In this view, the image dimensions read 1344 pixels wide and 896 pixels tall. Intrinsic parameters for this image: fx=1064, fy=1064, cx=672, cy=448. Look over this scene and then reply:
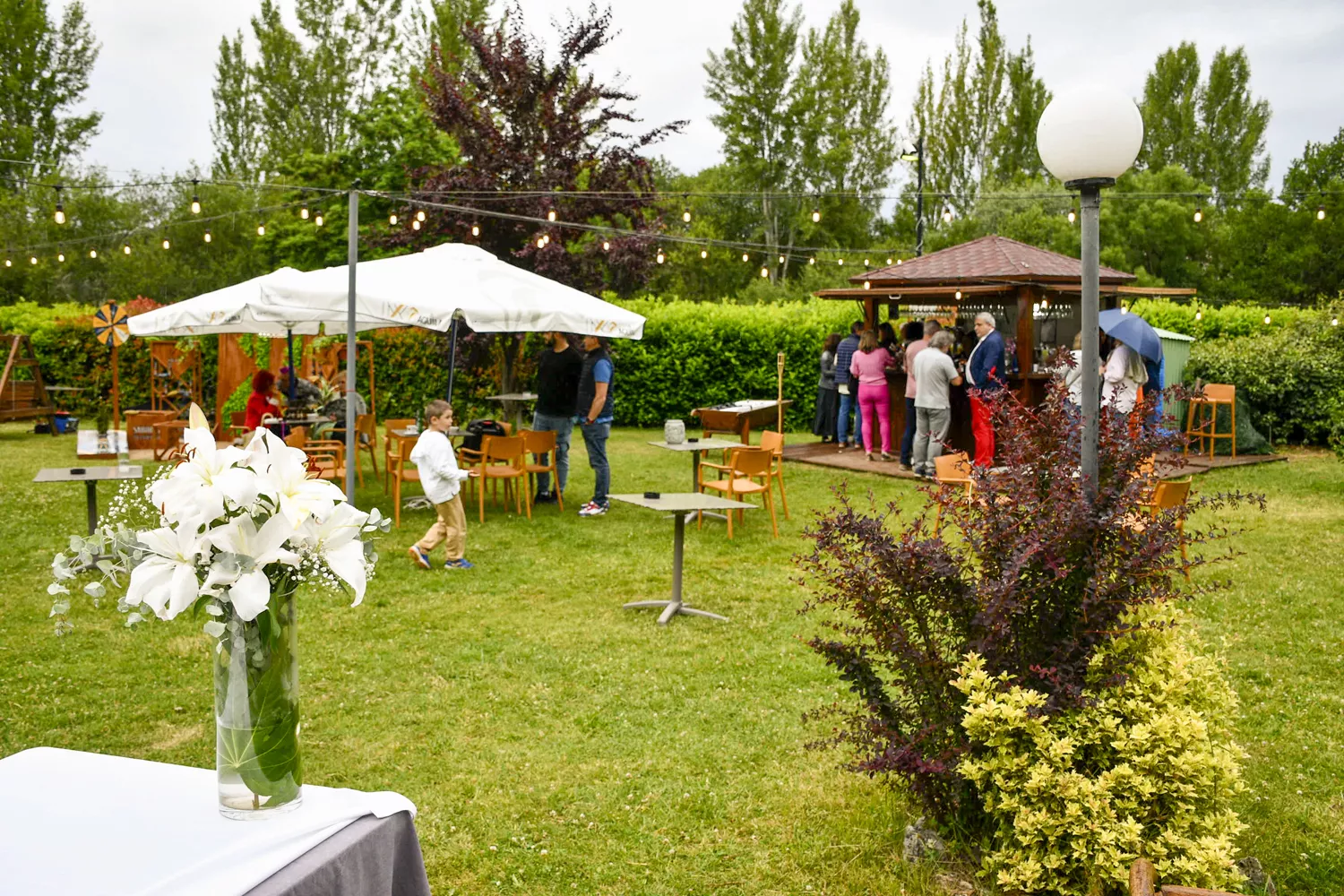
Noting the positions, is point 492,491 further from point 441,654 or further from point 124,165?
point 124,165

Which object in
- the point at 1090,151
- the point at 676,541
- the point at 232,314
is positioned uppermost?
the point at 1090,151

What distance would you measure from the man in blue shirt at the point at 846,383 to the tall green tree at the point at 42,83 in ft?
94.1

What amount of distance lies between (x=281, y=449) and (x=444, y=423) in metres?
5.85

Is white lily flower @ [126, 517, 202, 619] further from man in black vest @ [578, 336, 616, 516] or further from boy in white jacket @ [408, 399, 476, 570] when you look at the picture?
man in black vest @ [578, 336, 616, 516]

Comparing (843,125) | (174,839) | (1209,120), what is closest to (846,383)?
(174,839)

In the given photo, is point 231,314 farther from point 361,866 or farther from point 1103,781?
point 1103,781

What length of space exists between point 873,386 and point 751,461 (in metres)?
4.78

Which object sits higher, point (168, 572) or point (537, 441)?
point (168, 572)

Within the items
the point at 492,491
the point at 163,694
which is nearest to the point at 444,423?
the point at 163,694

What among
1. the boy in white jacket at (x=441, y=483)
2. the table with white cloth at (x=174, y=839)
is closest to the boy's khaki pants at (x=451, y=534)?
the boy in white jacket at (x=441, y=483)

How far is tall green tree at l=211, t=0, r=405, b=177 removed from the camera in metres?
36.9

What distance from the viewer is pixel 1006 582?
11.2ft

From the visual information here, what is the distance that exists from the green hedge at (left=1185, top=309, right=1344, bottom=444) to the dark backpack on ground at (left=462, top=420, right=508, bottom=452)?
34.5 ft

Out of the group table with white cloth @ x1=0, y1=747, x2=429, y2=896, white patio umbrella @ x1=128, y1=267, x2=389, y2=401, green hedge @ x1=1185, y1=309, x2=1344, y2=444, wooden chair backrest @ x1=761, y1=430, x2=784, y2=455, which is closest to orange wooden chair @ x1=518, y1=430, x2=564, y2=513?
white patio umbrella @ x1=128, y1=267, x2=389, y2=401
